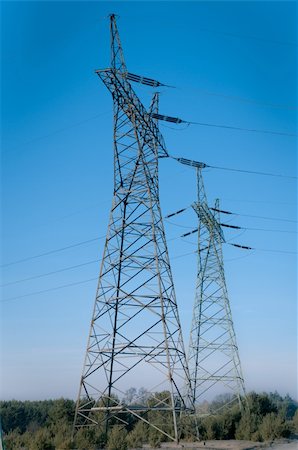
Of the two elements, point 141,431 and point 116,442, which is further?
point 141,431

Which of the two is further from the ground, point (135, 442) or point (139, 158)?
point (139, 158)

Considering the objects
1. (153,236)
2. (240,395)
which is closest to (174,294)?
(153,236)

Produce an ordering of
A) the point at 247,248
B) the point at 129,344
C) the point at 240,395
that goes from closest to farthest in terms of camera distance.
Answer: the point at 129,344 → the point at 240,395 → the point at 247,248

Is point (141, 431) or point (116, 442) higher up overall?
point (116, 442)

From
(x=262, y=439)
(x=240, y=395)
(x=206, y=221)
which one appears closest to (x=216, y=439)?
(x=262, y=439)

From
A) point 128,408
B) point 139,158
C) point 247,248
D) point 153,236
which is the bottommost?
point 128,408

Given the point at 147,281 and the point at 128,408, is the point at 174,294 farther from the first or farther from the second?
the point at 128,408

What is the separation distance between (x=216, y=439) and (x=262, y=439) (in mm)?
2594

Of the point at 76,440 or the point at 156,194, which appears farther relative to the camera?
the point at 156,194

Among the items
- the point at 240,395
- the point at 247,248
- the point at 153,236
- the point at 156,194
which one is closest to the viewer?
the point at 153,236

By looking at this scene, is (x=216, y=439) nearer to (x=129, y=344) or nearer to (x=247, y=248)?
(x=129, y=344)

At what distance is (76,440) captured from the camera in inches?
677

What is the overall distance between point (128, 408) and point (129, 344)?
2.64 meters

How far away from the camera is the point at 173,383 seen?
55.6 feet
